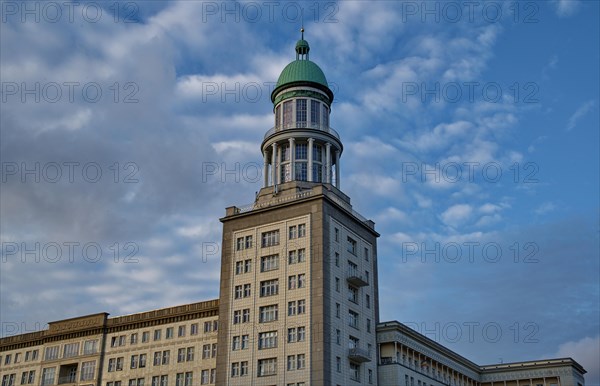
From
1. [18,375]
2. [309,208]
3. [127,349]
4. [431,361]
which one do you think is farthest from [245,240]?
[18,375]

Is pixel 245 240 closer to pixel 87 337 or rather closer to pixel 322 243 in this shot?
pixel 322 243

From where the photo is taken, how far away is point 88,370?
323ft

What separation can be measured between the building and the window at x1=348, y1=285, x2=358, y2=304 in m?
0.15

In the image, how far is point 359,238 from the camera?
91000mm

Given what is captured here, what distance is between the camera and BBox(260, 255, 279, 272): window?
279 ft

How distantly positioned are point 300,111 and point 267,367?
A: 34034 millimetres

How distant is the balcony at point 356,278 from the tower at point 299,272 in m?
0.19

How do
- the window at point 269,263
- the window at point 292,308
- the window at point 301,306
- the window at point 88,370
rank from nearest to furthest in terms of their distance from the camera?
the window at point 301,306
the window at point 292,308
the window at point 269,263
the window at point 88,370

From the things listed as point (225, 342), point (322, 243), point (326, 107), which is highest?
point (326, 107)

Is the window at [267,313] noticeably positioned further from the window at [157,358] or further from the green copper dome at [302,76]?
the green copper dome at [302,76]

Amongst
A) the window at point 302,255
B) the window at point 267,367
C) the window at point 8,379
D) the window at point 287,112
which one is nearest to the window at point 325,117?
the window at point 287,112

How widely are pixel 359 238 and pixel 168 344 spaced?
90.9 ft

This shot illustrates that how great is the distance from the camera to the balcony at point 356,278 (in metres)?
85.5

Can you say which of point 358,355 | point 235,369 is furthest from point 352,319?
point 235,369
